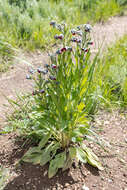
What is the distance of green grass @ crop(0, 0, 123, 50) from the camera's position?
4.46 metres

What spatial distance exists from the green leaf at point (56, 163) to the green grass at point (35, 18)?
2.08 m

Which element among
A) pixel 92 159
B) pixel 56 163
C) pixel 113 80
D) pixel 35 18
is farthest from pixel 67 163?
pixel 35 18

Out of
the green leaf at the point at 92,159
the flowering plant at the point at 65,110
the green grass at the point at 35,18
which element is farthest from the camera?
the green grass at the point at 35,18

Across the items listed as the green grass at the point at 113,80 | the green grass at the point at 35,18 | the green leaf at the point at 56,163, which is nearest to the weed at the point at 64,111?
the green leaf at the point at 56,163

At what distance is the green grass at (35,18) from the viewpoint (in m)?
4.46

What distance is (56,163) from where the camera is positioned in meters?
1.97

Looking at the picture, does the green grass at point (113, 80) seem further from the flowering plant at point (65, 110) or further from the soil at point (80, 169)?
the flowering plant at point (65, 110)

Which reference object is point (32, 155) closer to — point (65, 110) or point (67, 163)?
point (67, 163)

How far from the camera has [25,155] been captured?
2.08 meters

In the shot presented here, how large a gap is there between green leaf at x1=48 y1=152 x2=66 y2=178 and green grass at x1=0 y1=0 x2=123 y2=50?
2.08m

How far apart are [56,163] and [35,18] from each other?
3.94m

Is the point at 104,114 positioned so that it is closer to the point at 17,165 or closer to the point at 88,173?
the point at 88,173

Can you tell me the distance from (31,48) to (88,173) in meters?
3.08

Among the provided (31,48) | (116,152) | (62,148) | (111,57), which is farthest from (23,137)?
(31,48)
